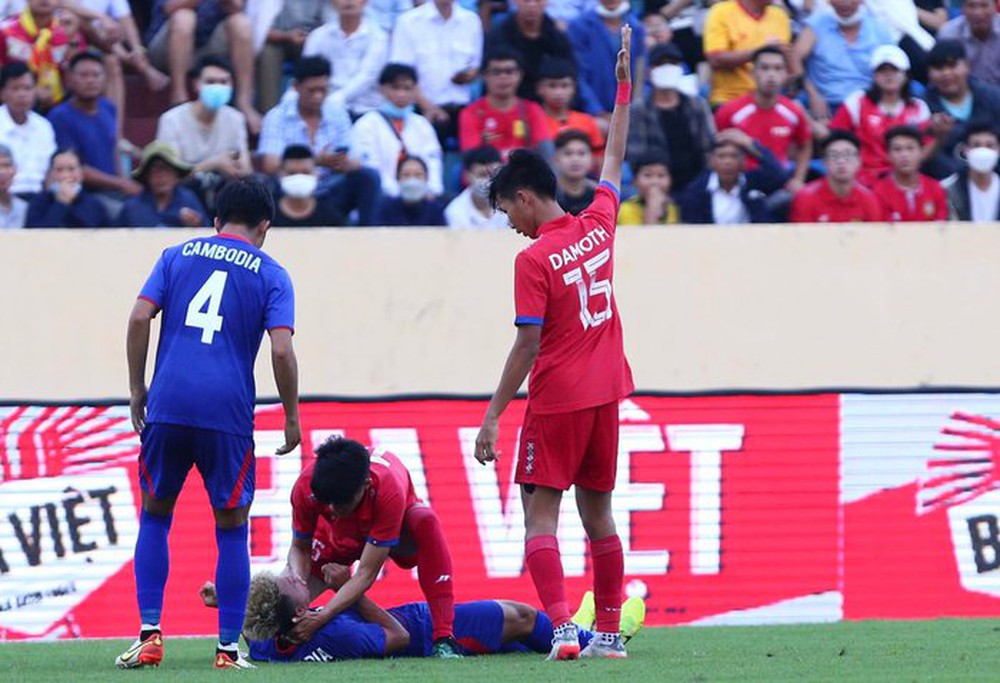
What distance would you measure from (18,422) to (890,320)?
16.9 feet

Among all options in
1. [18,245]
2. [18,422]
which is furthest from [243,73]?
[18,422]

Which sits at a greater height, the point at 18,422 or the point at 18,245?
the point at 18,245

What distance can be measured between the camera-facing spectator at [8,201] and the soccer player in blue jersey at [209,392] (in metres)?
4.17

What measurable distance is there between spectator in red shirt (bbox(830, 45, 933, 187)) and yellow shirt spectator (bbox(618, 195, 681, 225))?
1.40 meters

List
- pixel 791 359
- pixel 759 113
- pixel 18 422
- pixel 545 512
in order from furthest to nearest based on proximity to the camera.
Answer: pixel 759 113 < pixel 791 359 < pixel 18 422 < pixel 545 512

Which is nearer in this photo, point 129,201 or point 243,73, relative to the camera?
point 129,201

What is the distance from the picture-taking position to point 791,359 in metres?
11.2

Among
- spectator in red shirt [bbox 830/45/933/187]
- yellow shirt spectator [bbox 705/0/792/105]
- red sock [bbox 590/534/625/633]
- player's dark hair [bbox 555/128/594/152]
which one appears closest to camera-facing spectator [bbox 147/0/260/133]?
player's dark hair [bbox 555/128/594/152]

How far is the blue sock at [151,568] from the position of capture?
7.23m

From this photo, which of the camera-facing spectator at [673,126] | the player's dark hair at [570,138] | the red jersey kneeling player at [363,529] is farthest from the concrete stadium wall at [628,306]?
the red jersey kneeling player at [363,529]

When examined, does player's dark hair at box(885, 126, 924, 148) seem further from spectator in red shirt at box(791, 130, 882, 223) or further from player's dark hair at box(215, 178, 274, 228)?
player's dark hair at box(215, 178, 274, 228)

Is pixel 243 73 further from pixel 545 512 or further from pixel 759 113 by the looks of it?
pixel 545 512

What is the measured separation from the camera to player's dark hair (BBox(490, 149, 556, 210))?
7297 mm

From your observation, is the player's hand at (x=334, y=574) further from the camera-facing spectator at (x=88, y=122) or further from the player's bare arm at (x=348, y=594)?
the camera-facing spectator at (x=88, y=122)
